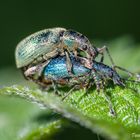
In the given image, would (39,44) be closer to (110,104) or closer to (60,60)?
(60,60)

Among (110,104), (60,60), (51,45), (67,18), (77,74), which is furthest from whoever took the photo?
(67,18)

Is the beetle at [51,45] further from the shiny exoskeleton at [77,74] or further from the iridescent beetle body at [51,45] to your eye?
the shiny exoskeleton at [77,74]

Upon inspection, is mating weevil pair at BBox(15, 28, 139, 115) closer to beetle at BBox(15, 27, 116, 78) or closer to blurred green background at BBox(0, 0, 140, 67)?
beetle at BBox(15, 27, 116, 78)

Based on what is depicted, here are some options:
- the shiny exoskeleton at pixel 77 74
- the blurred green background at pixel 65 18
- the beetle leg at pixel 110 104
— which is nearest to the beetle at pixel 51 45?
the shiny exoskeleton at pixel 77 74

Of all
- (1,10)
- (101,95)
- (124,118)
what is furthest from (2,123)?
(1,10)

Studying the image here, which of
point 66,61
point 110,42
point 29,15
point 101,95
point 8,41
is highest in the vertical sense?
point 29,15

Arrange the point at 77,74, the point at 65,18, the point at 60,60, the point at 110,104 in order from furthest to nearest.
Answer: the point at 65,18
the point at 60,60
the point at 77,74
the point at 110,104

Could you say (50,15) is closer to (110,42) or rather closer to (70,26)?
(70,26)

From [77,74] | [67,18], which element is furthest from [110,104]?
[67,18]
